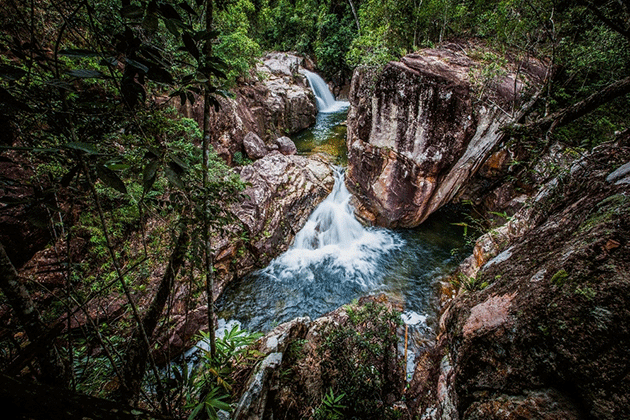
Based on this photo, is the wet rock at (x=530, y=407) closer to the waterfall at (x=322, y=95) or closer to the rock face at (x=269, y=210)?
the rock face at (x=269, y=210)

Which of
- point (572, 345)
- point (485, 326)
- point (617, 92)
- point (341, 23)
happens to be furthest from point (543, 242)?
point (341, 23)

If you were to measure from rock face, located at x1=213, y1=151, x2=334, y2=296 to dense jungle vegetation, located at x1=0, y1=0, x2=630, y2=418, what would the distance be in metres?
1.06

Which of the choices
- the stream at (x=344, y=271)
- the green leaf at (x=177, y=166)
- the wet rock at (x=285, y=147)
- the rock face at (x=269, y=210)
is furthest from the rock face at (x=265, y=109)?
the green leaf at (x=177, y=166)

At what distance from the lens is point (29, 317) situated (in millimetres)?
1300

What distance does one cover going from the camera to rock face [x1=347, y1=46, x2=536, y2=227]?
613cm

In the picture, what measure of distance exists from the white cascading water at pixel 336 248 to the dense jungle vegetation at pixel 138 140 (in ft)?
9.60

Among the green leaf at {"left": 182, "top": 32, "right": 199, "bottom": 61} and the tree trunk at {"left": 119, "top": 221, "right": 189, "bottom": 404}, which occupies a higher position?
the green leaf at {"left": 182, "top": 32, "right": 199, "bottom": 61}

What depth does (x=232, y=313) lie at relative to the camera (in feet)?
19.0

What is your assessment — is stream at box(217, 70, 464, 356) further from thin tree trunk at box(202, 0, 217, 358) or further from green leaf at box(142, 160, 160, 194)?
green leaf at box(142, 160, 160, 194)

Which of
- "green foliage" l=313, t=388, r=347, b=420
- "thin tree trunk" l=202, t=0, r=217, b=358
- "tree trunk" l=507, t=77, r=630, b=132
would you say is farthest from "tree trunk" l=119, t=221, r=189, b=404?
"tree trunk" l=507, t=77, r=630, b=132

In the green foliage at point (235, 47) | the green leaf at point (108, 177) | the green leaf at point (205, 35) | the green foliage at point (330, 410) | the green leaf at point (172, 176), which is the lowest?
the green foliage at point (330, 410)

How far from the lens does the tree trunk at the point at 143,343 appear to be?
5.56 ft

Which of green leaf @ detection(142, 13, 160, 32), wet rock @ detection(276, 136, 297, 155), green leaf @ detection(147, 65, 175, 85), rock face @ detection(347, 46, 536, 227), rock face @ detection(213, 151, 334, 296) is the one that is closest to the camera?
green leaf @ detection(142, 13, 160, 32)

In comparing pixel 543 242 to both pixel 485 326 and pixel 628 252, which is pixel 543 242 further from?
pixel 485 326
